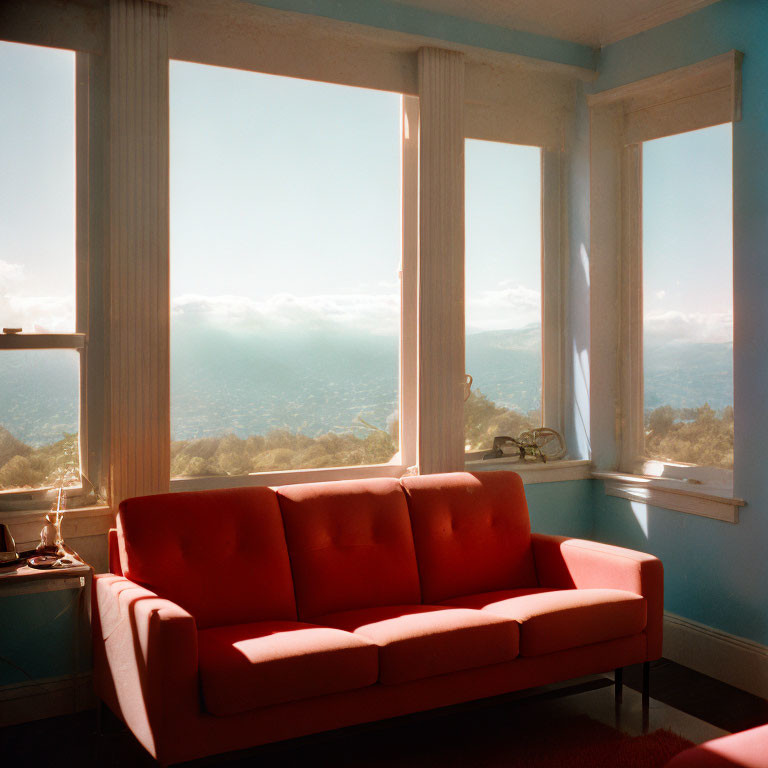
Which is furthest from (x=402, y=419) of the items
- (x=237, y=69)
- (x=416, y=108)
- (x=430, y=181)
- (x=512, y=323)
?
(x=237, y=69)

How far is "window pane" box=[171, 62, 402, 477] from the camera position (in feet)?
11.5

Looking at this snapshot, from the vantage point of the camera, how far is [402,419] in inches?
156

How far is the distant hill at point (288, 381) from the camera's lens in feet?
10.4

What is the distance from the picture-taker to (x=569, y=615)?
2959mm

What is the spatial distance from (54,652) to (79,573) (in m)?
0.57

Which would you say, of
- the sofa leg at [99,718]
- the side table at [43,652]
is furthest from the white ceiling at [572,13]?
the sofa leg at [99,718]

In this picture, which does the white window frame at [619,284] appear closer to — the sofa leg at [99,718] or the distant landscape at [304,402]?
the distant landscape at [304,402]

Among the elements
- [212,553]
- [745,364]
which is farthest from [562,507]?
[212,553]

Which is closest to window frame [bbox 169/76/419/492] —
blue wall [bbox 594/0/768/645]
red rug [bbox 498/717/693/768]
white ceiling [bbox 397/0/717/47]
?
white ceiling [bbox 397/0/717/47]

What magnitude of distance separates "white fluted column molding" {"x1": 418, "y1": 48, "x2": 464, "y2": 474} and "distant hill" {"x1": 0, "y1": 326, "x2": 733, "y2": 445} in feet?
0.67

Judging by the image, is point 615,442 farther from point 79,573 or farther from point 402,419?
point 79,573

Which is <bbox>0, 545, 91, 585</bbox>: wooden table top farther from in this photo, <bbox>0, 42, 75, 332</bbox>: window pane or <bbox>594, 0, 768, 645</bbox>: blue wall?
<bbox>594, 0, 768, 645</bbox>: blue wall

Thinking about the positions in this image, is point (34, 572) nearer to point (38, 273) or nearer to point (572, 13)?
point (38, 273)

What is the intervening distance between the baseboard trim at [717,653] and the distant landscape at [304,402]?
787 mm
